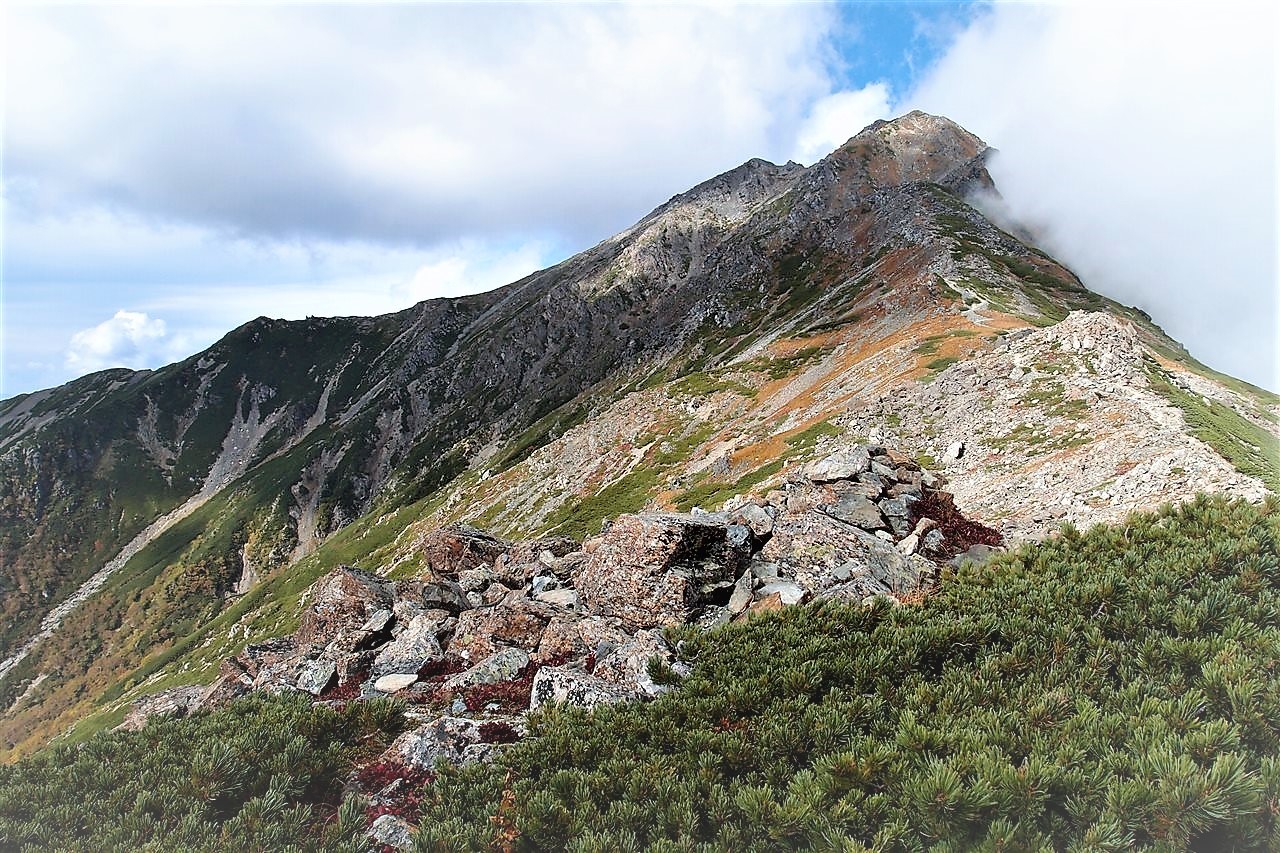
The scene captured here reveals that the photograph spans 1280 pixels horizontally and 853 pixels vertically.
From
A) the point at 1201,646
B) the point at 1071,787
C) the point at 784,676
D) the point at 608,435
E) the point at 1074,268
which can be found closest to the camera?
the point at 1071,787

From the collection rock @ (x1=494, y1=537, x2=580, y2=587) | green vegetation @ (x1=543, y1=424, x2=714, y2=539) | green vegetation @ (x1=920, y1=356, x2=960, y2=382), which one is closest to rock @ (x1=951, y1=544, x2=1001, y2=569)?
rock @ (x1=494, y1=537, x2=580, y2=587)

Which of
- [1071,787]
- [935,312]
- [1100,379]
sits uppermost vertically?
[935,312]

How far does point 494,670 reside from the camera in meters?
16.0

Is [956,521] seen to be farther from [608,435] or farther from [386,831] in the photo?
[608,435]

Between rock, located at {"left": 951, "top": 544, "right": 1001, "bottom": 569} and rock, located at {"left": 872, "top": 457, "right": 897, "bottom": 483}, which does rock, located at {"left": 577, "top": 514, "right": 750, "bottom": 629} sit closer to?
rock, located at {"left": 951, "top": 544, "right": 1001, "bottom": 569}

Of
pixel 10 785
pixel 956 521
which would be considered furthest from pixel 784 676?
pixel 956 521

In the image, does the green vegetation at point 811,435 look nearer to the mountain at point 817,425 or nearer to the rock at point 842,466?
the mountain at point 817,425

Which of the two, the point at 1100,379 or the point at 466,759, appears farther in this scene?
the point at 1100,379

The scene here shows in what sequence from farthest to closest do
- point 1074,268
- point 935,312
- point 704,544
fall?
point 1074,268, point 935,312, point 704,544

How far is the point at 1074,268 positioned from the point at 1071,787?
22374cm

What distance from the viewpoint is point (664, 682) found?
11.6 metres

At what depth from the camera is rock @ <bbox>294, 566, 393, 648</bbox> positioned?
23344 mm

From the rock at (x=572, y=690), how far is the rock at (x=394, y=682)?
5.54 meters

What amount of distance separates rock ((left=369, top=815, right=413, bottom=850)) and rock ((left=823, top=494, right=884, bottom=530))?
16903mm
